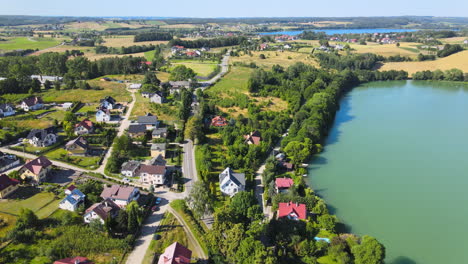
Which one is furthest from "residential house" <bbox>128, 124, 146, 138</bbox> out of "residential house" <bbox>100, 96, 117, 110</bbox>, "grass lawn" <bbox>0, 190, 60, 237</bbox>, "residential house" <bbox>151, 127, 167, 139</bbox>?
"grass lawn" <bbox>0, 190, 60, 237</bbox>

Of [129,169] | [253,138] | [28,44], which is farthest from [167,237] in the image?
[28,44]

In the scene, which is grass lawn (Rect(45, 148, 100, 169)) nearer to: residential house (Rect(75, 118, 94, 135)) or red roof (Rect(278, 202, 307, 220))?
residential house (Rect(75, 118, 94, 135))

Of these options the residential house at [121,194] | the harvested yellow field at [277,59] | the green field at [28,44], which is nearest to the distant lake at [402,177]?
the residential house at [121,194]

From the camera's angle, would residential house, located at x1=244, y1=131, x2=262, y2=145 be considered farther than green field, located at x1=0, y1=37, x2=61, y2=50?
No

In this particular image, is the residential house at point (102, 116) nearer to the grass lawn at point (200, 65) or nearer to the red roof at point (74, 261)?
the red roof at point (74, 261)

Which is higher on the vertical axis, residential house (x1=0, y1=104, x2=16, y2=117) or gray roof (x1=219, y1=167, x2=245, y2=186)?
residential house (x1=0, y1=104, x2=16, y2=117)

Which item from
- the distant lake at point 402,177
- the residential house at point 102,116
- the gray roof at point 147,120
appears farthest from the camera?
the residential house at point 102,116
